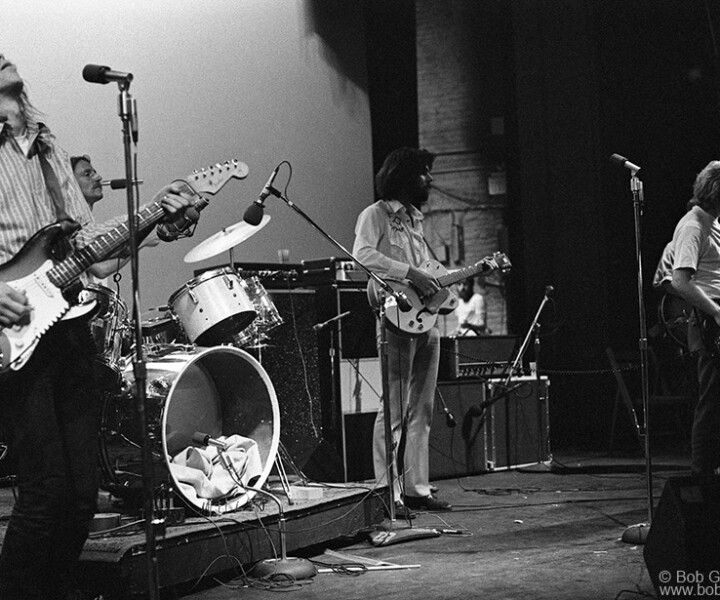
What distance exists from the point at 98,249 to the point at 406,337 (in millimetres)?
2935

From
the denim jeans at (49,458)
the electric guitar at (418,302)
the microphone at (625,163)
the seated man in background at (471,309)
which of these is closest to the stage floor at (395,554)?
the denim jeans at (49,458)

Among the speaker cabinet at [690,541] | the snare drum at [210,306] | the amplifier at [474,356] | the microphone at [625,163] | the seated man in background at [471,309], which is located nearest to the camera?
the speaker cabinet at [690,541]

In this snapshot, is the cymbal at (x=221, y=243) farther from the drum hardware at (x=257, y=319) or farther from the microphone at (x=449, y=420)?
the microphone at (x=449, y=420)

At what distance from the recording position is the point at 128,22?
750 centimetres

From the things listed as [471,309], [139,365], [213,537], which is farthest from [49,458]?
[471,309]

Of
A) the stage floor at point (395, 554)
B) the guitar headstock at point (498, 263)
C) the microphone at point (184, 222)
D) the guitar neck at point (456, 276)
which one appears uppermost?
the microphone at point (184, 222)

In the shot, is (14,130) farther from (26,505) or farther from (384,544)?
(384,544)

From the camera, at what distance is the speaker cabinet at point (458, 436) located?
26.0 feet

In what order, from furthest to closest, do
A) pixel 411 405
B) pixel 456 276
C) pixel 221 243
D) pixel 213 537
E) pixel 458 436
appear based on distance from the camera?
1. pixel 458 436
2. pixel 456 276
3. pixel 411 405
4. pixel 221 243
5. pixel 213 537

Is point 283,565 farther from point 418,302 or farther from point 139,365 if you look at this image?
point 418,302

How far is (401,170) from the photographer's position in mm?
6238

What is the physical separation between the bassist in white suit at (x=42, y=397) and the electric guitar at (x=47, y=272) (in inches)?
0.9

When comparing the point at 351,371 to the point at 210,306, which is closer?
the point at 210,306

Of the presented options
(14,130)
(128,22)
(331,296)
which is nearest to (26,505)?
(14,130)
